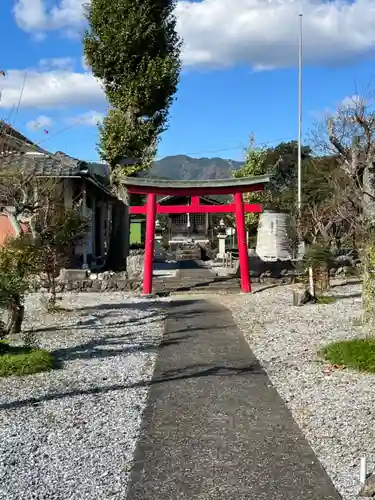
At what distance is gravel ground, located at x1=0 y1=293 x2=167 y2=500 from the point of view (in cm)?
421

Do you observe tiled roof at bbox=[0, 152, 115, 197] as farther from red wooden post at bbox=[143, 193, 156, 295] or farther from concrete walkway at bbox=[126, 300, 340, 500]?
concrete walkway at bbox=[126, 300, 340, 500]

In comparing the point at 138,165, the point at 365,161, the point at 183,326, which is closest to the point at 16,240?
the point at 183,326

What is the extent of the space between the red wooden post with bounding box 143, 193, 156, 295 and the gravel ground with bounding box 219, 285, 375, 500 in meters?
3.75

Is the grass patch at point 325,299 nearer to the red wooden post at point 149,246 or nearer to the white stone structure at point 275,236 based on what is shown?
the red wooden post at point 149,246

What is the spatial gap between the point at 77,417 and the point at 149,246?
1157 cm

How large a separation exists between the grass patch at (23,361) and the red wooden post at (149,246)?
28.5 ft

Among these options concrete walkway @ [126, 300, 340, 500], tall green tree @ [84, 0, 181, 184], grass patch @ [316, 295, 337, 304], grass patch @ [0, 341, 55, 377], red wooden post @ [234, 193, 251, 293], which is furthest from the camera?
tall green tree @ [84, 0, 181, 184]

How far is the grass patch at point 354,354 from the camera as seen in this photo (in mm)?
7473

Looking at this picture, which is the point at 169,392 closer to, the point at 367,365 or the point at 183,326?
the point at 367,365

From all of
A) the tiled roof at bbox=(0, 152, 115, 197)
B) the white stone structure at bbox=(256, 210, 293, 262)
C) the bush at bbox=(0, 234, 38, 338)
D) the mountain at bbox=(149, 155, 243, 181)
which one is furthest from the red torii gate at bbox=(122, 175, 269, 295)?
the mountain at bbox=(149, 155, 243, 181)

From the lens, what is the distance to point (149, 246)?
56.2 feet

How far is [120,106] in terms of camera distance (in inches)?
1010

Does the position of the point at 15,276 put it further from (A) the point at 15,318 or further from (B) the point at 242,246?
(B) the point at 242,246

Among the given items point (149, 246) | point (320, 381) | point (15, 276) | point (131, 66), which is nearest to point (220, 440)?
point (320, 381)
